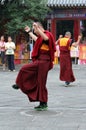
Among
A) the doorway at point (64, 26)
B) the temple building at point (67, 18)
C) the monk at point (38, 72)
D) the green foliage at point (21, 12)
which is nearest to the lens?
the monk at point (38, 72)

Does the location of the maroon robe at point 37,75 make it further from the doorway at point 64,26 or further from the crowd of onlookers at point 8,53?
the doorway at point 64,26

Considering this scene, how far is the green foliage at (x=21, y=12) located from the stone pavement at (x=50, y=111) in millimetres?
10110

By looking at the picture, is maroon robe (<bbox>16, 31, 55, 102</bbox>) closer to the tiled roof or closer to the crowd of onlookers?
the crowd of onlookers

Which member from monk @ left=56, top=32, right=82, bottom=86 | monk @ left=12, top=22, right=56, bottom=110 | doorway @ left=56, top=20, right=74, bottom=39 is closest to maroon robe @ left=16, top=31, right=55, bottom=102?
monk @ left=12, top=22, right=56, bottom=110

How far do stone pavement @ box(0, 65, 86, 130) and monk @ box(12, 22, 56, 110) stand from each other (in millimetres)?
419

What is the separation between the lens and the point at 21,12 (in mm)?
25531

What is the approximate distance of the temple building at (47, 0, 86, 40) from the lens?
2805 cm

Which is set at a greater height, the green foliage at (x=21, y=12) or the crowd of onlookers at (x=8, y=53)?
the green foliage at (x=21, y=12)

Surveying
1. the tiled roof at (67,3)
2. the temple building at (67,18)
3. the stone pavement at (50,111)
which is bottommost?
the stone pavement at (50,111)

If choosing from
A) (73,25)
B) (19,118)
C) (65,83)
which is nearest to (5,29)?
(73,25)

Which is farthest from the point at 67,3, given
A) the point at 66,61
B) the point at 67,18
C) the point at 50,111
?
the point at 50,111

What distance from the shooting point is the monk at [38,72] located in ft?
34.0

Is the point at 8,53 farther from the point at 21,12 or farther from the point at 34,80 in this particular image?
the point at 34,80

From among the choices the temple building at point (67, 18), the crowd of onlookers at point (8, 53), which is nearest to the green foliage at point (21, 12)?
the crowd of onlookers at point (8, 53)
